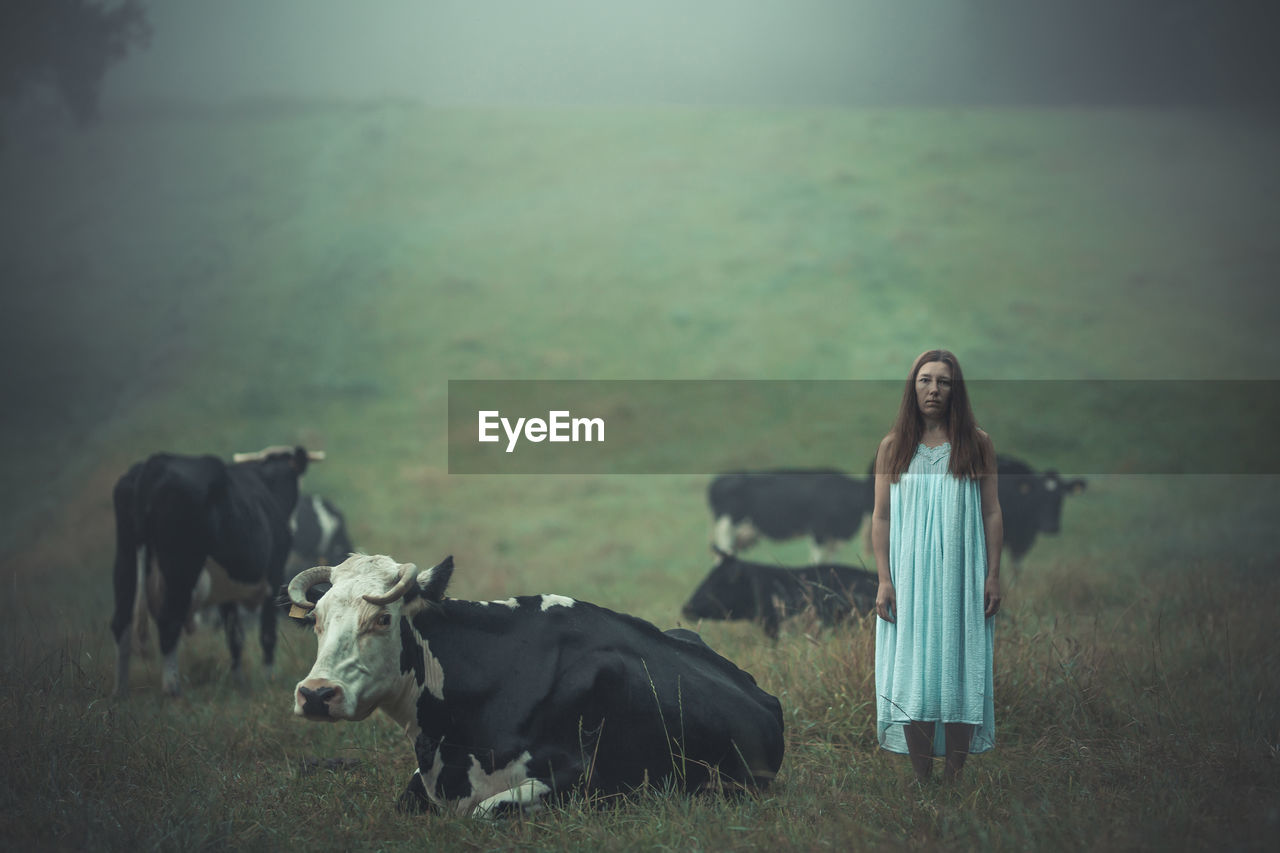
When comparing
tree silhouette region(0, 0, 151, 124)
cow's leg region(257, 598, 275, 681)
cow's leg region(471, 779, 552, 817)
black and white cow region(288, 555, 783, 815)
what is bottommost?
cow's leg region(257, 598, 275, 681)

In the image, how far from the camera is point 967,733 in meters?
4.57

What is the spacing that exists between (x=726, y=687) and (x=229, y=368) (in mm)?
28573

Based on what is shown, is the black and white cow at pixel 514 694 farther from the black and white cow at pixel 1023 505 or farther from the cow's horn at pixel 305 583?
the black and white cow at pixel 1023 505

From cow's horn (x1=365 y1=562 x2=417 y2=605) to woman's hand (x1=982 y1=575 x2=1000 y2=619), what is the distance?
2.59m

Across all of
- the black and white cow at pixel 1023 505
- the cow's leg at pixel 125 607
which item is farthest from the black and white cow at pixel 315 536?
the black and white cow at pixel 1023 505

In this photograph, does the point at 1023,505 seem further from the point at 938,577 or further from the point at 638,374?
the point at 638,374

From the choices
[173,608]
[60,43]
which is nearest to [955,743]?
[173,608]

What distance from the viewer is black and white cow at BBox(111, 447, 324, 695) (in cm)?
758

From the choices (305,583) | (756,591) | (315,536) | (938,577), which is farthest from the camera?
(315,536)

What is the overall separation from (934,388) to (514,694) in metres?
2.37

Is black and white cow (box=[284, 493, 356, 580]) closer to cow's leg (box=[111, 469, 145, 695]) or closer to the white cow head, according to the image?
cow's leg (box=[111, 469, 145, 695])

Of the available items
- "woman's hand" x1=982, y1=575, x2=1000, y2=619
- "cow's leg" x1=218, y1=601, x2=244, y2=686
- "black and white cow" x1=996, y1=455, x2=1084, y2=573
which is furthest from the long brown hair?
"black and white cow" x1=996, y1=455, x2=1084, y2=573

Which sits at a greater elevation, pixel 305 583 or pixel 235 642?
pixel 305 583

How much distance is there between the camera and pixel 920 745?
459cm
